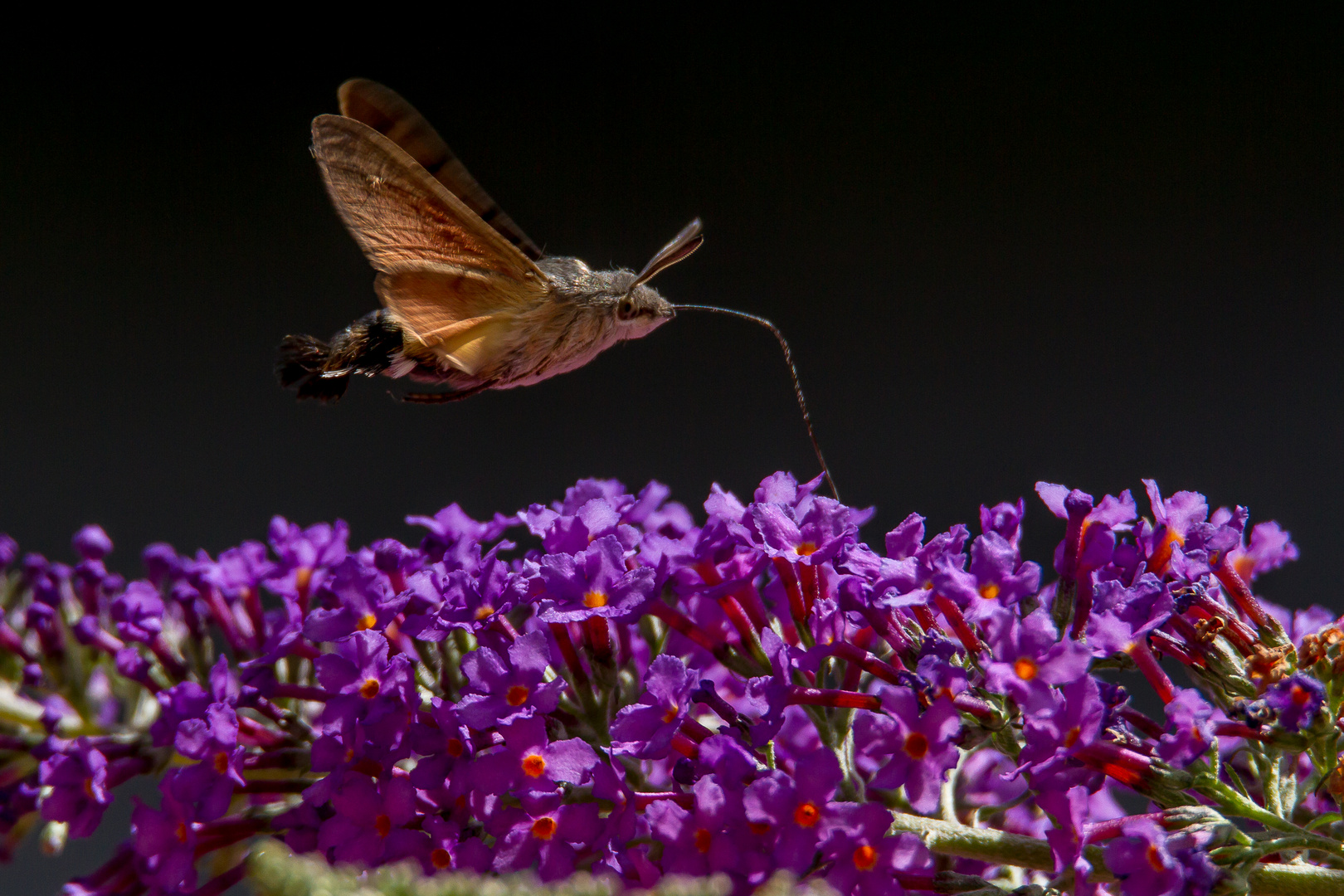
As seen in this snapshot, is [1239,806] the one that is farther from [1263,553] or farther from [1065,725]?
[1263,553]

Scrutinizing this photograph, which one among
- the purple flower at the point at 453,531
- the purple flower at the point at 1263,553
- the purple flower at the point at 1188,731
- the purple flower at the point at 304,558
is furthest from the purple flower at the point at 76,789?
the purple flower at the point at 1263,553

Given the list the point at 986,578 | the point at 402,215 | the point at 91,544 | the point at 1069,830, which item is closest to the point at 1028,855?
the point at 1069,830

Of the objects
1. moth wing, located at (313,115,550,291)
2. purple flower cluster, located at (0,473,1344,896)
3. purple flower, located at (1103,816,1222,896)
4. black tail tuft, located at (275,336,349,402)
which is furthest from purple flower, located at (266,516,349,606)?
purple flower, located at (1103,816,1222,896)

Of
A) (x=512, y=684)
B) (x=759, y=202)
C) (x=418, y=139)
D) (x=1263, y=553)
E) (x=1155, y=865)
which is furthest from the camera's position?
(x=759, y=202)

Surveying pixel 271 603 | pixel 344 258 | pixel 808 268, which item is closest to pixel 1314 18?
pixel 808 268

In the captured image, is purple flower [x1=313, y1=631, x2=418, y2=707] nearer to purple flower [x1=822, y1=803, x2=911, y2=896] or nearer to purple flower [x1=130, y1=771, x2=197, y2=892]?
purple flower [x1=130, y1=771, x2=197, y2=892]

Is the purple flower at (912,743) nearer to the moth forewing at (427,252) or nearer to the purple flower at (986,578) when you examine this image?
the purple flower at (986,578)

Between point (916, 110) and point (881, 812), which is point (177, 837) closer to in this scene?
point (881, 812)
